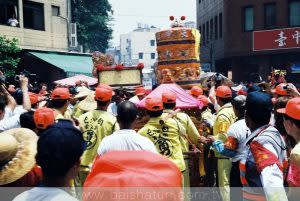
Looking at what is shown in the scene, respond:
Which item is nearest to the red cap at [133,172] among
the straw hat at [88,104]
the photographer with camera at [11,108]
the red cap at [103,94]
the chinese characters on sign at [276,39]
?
the photographer with camera at [11,108]

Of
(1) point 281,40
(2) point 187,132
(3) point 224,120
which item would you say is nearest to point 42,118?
(2) point 187,132

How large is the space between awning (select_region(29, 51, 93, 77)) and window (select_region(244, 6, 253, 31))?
10.8m

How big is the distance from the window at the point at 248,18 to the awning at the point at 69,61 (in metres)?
10.8

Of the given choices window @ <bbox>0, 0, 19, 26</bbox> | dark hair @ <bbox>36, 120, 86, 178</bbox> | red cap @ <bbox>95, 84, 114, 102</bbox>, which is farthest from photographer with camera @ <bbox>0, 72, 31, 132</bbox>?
window @ <bbox>0, 0, 19, 26</bbox>

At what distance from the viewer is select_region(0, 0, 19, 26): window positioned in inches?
824

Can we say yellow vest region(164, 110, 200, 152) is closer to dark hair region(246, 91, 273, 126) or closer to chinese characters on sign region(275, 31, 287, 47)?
dark hair region(246, 91, 273, 126)

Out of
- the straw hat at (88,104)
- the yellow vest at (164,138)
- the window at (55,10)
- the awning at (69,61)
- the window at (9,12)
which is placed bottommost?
the yellow vest at (164,138)

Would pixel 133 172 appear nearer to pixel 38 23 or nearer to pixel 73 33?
pixel 38 23

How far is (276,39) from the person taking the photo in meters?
27.0

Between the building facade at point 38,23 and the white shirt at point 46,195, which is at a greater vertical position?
the building facade at point 38,23

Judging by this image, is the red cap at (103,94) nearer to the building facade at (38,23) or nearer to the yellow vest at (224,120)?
the yellow vest at (224,120)

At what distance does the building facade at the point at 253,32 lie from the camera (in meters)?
27.3

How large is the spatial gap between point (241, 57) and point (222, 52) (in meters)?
2.25

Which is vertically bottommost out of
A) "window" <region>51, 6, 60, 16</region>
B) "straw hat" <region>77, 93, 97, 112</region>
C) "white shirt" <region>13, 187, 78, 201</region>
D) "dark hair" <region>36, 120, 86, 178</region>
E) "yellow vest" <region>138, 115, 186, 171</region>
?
"yellow vest" <region>138, 115, 186, 171</region>
